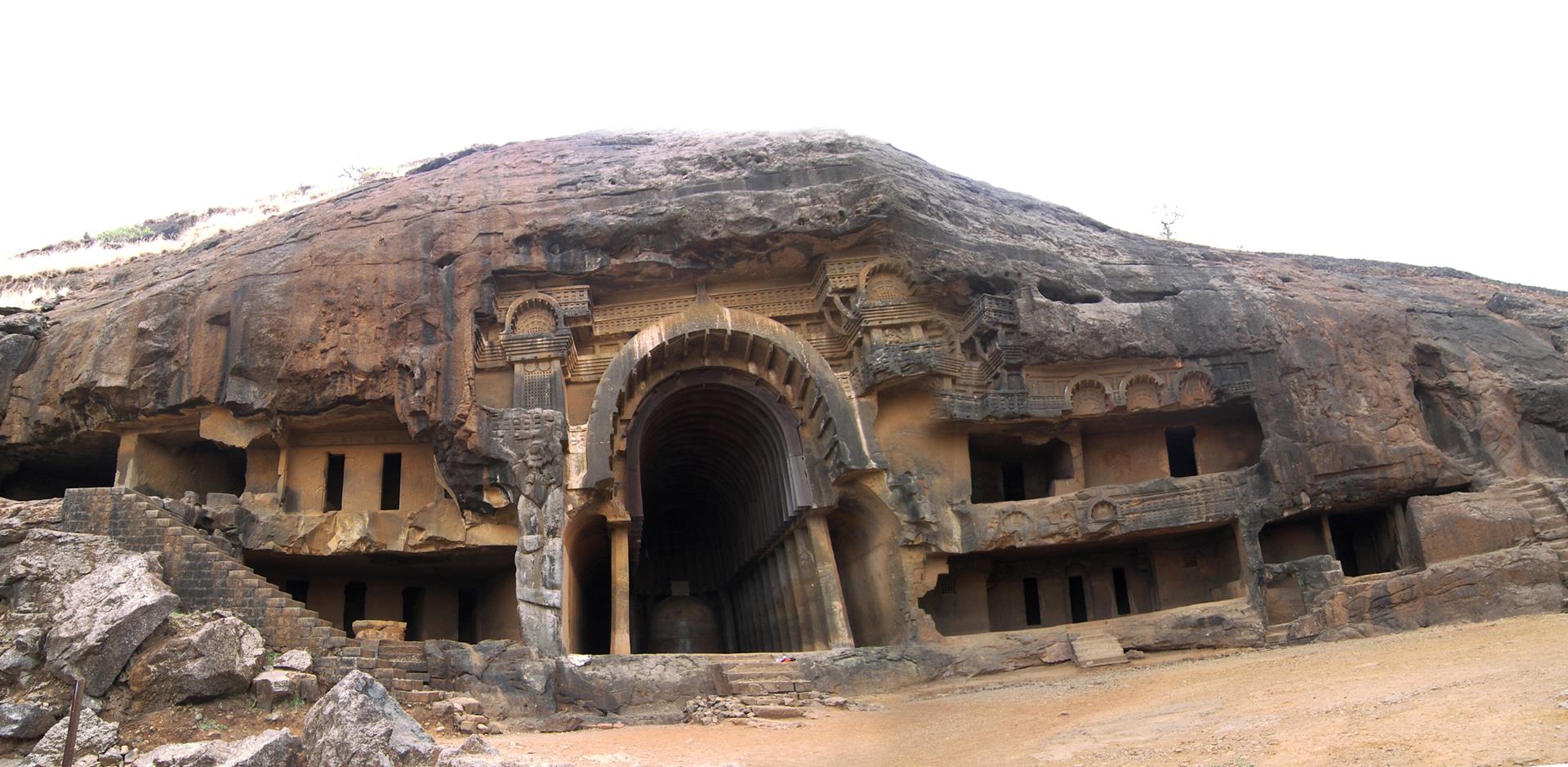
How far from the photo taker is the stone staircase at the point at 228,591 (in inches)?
627

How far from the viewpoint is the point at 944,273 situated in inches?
893

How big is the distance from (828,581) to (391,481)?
1040 centimetres

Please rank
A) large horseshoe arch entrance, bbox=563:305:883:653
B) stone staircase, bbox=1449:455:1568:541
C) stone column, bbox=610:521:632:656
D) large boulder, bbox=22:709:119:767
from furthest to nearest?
1. large horseshoe arch entrance, bbox=563:305:883:653
2. stone column, bbox=610:521:632:656
3. stone staircase, bbox=1449:455:1568:541
4. large boulder, bbox=22:709:119:767

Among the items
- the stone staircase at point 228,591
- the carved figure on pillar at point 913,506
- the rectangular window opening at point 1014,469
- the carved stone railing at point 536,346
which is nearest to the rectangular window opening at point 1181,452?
the rectangular window opening at point 1014,469

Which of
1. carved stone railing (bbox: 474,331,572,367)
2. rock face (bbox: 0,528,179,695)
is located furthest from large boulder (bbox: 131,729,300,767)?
carved stone railing (bbox: 474,331,572,367)

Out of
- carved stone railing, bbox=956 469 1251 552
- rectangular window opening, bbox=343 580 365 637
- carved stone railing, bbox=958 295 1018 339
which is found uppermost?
carved stone railing, bbox=958 295 1018 339

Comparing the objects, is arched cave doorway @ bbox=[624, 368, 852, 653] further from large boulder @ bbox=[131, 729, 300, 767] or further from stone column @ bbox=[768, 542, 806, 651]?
large boulder @ bbox=[131, 729, 300, 767]

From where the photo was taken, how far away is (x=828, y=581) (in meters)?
21.0

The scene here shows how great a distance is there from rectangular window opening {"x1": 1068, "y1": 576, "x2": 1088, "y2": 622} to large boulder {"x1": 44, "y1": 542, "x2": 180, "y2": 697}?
18.2 m

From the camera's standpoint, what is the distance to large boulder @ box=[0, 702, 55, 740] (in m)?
12.9

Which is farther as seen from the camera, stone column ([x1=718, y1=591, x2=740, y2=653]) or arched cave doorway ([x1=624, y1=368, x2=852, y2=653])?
stone column ([x1=718, y1=591, x2=740, y2=653])

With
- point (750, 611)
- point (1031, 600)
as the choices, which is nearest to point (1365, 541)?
point (1031, 600)

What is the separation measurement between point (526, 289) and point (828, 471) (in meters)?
7.46

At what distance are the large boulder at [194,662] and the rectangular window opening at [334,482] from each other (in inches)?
331
